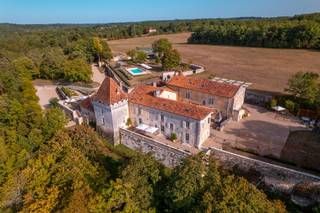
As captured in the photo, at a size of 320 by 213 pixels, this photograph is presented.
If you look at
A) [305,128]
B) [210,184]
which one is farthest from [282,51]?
[210,184]

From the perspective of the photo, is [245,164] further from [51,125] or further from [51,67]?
[51,67]

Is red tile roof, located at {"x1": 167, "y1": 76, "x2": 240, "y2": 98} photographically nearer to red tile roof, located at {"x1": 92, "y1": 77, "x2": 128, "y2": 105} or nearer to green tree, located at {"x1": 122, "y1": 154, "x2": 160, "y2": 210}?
red tile roof, located at {"x1": 92, "y1": 77, "x2": 128, "y2": 105}

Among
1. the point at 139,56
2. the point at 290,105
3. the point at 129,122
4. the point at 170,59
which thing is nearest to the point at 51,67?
the point at 139,56

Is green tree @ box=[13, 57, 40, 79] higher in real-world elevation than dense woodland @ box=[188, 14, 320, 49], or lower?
lower

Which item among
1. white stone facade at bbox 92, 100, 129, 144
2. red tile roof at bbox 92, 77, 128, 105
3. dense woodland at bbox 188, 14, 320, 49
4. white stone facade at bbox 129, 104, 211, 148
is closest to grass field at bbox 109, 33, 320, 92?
dense woodland at bbox 188, 14, 320, 49

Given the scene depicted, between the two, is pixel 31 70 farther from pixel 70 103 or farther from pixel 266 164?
pixel 266 164

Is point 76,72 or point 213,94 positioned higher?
point 213,94

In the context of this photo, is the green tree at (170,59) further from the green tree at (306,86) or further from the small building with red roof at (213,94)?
the green tree at (306,86)
